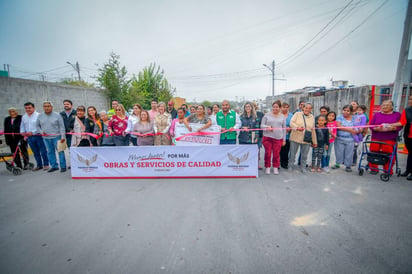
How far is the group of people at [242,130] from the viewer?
182 inches

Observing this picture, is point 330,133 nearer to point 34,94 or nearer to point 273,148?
point 273,148

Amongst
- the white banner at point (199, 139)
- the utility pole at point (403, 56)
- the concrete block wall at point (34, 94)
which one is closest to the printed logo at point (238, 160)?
the white banner at point (199, 139)

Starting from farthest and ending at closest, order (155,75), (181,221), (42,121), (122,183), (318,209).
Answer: (155,75), (42,121), (122,183), (318,209), (181,221)

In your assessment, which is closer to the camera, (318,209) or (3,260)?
(3,260)

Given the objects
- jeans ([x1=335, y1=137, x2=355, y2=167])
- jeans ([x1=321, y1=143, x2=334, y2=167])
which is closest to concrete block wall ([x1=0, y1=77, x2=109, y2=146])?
jeans ([x1=321, y1=143, x2=334, y2=167])

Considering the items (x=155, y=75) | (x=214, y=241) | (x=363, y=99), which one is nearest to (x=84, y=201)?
(x=214, y=241)

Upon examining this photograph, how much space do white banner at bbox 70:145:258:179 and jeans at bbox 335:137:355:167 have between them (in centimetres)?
257

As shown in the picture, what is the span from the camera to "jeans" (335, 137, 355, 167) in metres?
4.75

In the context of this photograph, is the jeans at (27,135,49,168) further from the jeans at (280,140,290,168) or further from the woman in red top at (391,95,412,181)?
the woman in red top at (391,95,412,181)

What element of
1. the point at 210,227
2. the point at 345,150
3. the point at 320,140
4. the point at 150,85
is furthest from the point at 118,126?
the point at 150,85

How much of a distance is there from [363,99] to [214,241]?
1207 centimetres

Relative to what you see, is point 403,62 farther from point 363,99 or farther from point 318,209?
point 318,209

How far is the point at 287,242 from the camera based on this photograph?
226 centimetres

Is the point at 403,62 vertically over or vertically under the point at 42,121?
over
